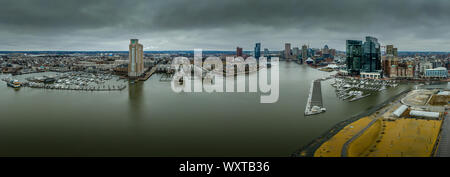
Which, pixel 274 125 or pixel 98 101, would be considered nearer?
pixel 274 125

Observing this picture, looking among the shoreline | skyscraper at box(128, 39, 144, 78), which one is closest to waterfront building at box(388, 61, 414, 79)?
the shoreline

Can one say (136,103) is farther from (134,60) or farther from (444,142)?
(134,60)

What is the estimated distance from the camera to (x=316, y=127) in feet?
16.6

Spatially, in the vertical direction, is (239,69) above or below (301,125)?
above

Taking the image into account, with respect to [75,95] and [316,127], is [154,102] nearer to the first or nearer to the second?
[75,95]

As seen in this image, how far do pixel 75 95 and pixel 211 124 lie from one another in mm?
5847

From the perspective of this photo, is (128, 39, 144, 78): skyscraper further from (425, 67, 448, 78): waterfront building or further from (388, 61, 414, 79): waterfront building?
(425, 67, 448, 78): waterfront building

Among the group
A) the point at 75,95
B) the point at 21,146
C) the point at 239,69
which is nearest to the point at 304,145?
the point at 21,146

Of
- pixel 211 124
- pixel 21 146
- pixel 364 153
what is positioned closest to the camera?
pixel 364 153

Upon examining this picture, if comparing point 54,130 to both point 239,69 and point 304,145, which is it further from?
point 239,69

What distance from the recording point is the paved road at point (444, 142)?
3.61 meters

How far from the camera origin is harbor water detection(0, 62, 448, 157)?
402cm

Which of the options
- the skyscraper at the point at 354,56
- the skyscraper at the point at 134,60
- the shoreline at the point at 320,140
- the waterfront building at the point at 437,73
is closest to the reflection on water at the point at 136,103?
the shoreline at the point at 320,140

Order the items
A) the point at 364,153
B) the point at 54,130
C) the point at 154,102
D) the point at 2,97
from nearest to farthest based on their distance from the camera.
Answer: the point at 364,153
the point at 54,130
the point at 154,102
the point at 2,97
